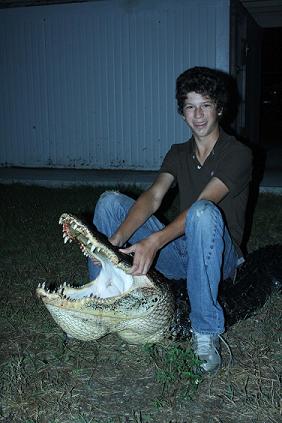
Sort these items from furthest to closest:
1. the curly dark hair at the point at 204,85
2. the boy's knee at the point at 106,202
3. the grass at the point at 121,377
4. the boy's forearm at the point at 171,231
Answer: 1. the boy's knee at the point at 106,202
2. the curly dark hair at the point at 204,85
3. the boy's forearm at the point at 171,231
4. the grass at the point at 121,377

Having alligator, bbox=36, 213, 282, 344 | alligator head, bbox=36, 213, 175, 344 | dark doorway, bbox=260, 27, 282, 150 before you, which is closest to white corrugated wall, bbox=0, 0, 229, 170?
alligator, bbox=36, 213, 282, 344

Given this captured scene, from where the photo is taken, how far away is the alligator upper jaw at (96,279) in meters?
2.49

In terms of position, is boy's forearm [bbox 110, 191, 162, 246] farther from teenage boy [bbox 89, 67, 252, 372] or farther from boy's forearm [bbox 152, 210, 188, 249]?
boy's forearm [bbox 152, 210, 188, 249]

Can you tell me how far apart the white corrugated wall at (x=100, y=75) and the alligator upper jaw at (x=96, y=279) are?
626 centimetres

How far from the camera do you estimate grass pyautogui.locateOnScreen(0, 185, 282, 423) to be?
232 centimetres

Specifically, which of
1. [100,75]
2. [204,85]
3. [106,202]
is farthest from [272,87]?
[106,202]

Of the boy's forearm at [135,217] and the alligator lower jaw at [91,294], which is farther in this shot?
the boy's forearm at [135,217]

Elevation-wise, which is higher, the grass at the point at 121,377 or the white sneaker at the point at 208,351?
the white sneaker at the point at 208,351

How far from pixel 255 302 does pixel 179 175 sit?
3.20ft

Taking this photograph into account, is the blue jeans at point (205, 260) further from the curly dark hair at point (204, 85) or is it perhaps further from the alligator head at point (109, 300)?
the curly dark hair at point (204, 85)

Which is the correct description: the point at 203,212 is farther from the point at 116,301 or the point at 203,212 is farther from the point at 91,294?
the point at 91,294

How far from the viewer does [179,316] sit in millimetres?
2852

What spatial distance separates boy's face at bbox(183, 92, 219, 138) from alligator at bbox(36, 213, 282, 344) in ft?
2.74

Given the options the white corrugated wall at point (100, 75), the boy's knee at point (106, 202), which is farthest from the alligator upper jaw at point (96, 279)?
the white corrugated wall at point (100, 75)
